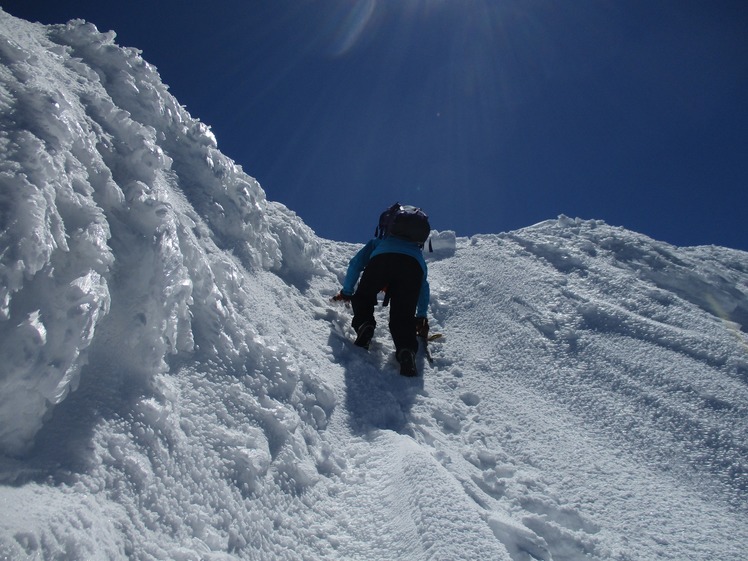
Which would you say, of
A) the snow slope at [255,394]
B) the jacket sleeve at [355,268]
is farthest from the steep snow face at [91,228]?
the jacket sleeve at [355,268]

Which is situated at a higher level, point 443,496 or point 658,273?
point 658,273

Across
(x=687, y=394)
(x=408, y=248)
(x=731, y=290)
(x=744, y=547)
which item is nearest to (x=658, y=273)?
(x=731, y=290)

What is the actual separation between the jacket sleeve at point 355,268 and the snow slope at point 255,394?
241 millimetres

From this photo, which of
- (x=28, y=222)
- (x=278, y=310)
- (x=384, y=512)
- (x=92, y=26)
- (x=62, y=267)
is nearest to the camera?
(x=28, y=222)

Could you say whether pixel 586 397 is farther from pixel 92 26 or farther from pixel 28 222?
pixel 92 26

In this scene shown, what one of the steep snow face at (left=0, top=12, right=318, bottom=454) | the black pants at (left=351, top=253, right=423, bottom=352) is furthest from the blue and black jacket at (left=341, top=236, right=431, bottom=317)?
the steep snow face at (left=0, top=12, right=318, bottom=454)

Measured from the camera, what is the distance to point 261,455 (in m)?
2.86

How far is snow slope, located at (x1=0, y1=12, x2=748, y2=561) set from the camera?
2264 mm

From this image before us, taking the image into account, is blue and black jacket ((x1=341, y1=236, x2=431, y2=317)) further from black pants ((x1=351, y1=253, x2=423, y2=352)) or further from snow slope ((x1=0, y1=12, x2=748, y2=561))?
snow slope ((x1=0, y1=12, x2=748, y2=561))

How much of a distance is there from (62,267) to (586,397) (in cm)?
403

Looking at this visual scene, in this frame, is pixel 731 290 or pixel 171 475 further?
pixel 731 290

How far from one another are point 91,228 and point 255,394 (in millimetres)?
1368

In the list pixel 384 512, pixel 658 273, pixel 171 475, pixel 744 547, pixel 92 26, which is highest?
pixel 658 273

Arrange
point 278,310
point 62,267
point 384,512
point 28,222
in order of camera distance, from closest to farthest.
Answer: point 28,222 → point 62,267 → point 384,512 → point 278,310
